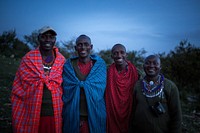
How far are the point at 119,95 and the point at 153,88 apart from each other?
73 centimetres

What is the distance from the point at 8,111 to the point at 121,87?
3.51 m

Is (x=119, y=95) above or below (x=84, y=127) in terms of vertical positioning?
above

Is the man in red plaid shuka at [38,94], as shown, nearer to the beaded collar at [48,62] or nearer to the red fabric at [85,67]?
the beaded collar at [48,62]

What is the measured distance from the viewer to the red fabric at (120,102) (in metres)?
3.53

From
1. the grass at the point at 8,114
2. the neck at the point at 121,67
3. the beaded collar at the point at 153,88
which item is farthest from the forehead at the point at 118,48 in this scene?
the grass at the point at 8,114

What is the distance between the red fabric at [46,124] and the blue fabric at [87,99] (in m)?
0.23

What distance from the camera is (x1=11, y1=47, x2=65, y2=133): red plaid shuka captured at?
313 centimetres

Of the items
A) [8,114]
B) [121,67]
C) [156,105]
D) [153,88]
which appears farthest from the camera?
[8,114]

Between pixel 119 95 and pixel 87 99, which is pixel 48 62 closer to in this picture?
pixel 87 99

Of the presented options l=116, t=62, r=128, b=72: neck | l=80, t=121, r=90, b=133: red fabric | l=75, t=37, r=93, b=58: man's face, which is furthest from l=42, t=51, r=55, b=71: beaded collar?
l=116, t=62, r=128, b=72: neck

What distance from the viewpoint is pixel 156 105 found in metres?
2.88

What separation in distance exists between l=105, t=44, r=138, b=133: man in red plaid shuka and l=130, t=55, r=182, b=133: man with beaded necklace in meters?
0.42

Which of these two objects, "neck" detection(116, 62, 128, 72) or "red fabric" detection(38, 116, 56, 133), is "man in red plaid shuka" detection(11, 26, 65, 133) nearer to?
"red fabric" detection(38, 116, 56, 133)

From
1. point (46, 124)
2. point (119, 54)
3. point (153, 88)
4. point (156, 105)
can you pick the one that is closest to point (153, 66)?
point (153, 88)
